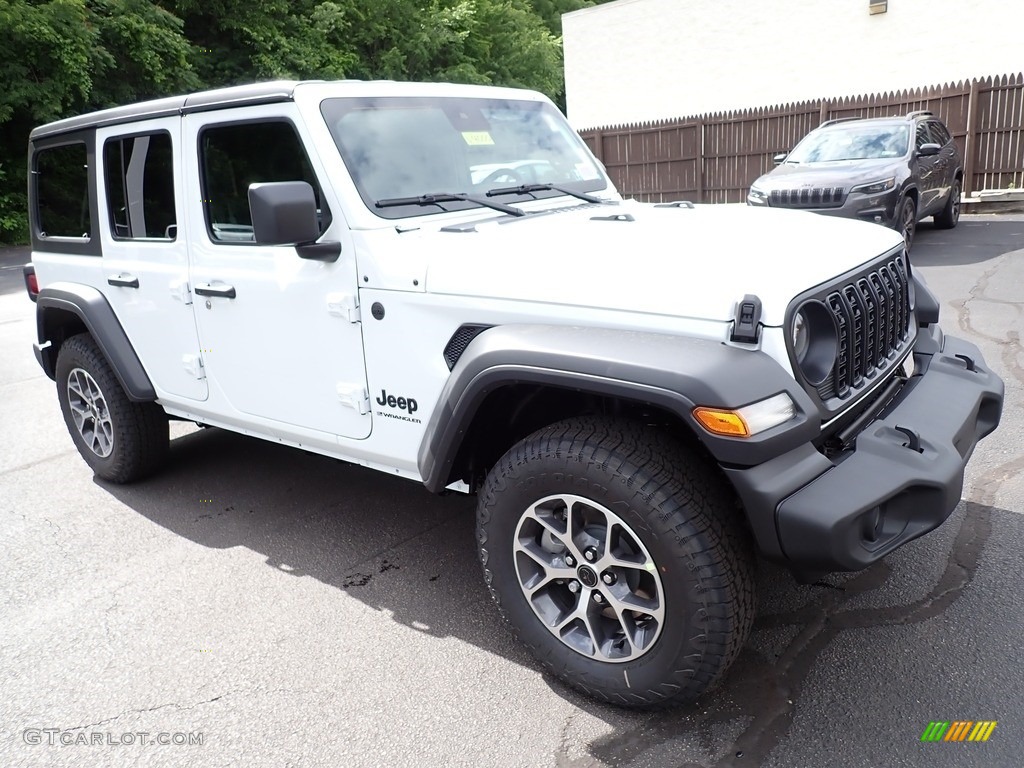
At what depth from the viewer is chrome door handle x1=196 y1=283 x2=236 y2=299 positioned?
11.2 feet

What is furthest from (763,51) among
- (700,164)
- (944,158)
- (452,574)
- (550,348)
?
(550,348)

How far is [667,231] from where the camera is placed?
2.89 m

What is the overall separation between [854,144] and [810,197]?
1614 mm

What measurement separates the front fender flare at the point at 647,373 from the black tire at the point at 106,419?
2558 mm

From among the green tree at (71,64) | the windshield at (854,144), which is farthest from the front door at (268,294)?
the green tree at (71,64)

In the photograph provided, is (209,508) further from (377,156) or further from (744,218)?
(744,218)

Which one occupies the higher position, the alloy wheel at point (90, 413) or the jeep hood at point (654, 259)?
the jeep hood at point (654, 259)

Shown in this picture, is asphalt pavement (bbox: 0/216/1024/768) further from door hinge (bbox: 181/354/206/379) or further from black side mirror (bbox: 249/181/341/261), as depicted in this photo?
black side mirror (bbox: 249/181/341/261)

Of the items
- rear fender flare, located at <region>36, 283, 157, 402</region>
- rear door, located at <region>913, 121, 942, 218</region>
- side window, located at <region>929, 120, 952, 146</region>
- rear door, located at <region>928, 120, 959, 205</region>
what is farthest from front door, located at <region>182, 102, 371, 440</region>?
side window, located at <region>929, 120, 952, 146</region>

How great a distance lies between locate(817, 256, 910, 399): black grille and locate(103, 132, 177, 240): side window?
285cm

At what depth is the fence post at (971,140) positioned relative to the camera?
565 inches

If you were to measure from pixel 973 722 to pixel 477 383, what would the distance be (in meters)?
1.77

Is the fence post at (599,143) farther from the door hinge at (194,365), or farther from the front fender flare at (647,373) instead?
the front fender flare at (647,373)

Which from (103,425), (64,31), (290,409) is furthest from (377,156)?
(64,31)
